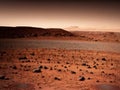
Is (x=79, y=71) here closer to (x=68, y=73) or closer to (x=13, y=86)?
(x=68, y=73)

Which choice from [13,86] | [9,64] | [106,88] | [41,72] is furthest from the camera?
[9,64]

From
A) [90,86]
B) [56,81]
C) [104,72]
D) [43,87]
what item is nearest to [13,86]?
[43,87]

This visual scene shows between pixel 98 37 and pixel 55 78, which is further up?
pixel 55 78

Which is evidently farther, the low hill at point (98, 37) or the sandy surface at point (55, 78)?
the low hill at point (98, 37)

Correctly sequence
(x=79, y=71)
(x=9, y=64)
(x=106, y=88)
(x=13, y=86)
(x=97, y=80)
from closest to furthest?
(x=13, y=86) → (x=106, y=88) → (x=97, y=80) → (x=79, y=71) → (x=9, y=64)

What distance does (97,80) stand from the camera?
13.8 m

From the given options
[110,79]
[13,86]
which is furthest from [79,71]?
[13,86]

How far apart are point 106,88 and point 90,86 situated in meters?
0.73

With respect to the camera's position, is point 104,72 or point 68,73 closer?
point 68,73

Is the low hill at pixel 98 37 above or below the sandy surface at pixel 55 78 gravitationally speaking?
below

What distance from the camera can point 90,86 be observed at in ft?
40.5

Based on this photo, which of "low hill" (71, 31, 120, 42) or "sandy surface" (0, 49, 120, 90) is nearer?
"sandy surface" (0, 49, 120, 90)

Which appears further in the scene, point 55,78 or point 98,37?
point 98,37

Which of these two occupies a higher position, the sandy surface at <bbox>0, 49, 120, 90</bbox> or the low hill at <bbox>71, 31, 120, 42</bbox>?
the sandy surface at <bbox>0, 49, 120, 90</bbox>
